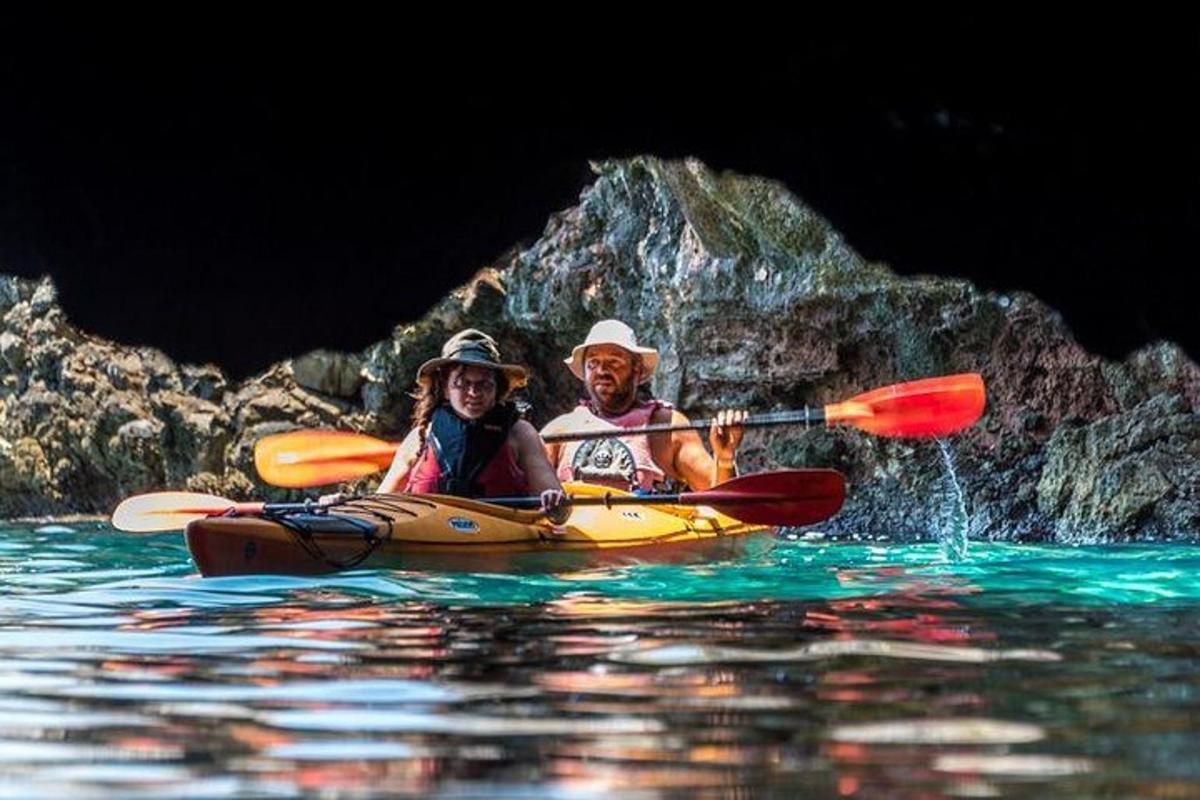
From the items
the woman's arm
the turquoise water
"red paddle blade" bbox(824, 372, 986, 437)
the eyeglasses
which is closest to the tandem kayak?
the turquoise water

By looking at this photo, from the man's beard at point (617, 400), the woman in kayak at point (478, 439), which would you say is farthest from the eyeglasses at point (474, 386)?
the man's beard at point (617, 400)

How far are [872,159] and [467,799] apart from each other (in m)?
8.42

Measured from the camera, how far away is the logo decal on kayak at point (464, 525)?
21.5 feet

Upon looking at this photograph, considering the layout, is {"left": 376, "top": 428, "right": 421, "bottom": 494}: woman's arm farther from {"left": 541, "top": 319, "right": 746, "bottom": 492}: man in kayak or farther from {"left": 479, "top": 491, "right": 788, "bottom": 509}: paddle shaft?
{"left": 541, "top": 319, "right": 746, "bottom": 492}: man in kayak

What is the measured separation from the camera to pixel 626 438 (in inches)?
333

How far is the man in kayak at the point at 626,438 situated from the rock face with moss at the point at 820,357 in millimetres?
2714

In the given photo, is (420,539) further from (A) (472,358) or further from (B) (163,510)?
(B) (163,510)

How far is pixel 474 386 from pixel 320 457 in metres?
1.85

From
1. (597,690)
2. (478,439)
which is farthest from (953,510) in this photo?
(597,690)

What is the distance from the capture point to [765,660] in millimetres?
3711

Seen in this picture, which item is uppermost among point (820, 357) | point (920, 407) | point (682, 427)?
point (820, 357)

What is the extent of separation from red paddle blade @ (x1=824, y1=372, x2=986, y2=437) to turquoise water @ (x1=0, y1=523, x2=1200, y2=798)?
2470mm

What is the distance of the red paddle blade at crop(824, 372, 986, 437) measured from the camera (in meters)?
8.41

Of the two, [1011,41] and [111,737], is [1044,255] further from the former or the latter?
[111,737]
